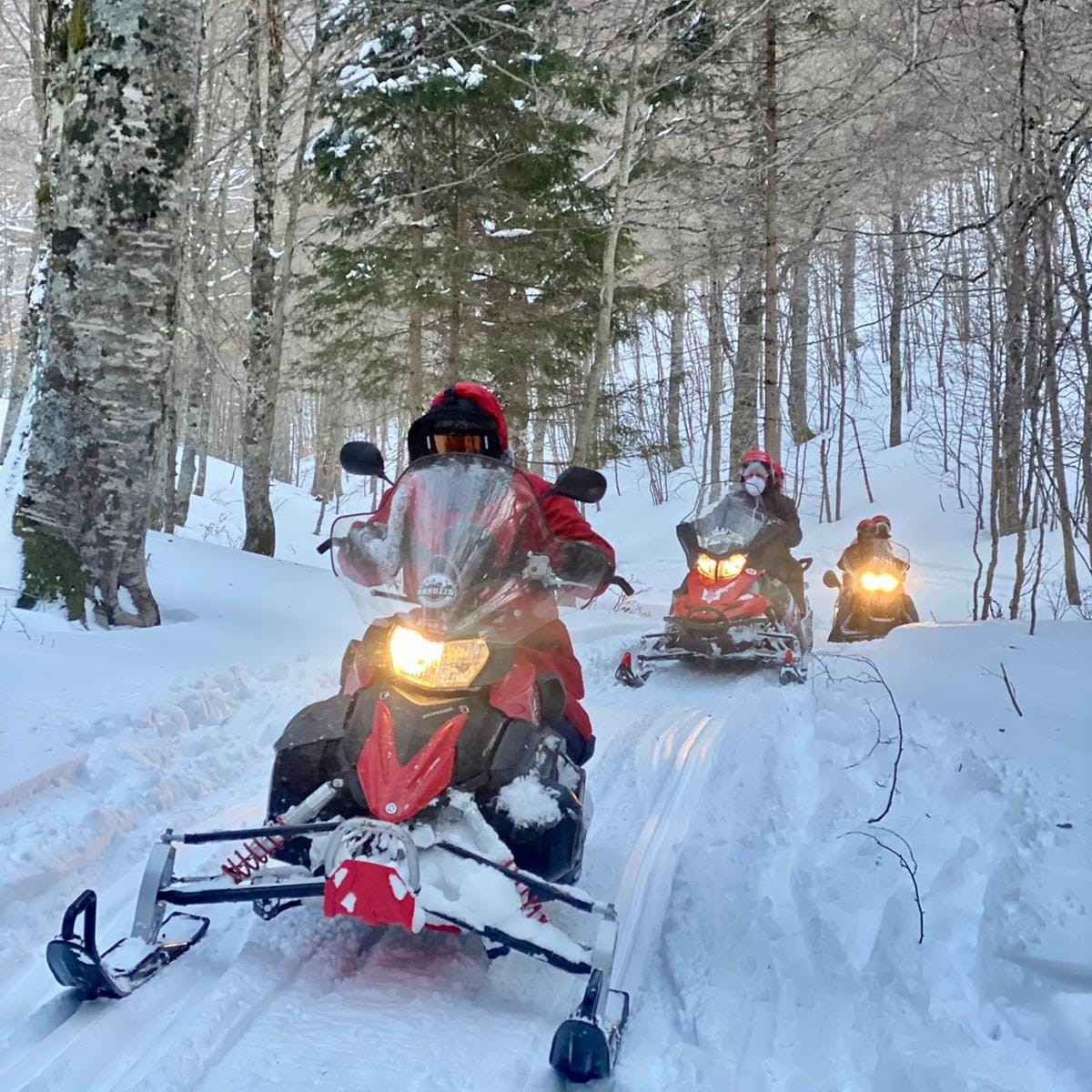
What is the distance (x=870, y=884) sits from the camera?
359 centimetres

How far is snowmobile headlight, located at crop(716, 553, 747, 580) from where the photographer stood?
321 inches

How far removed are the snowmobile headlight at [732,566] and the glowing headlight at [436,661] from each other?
207 inches

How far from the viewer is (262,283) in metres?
11.9

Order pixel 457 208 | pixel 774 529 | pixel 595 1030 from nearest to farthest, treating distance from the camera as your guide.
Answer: pixel 595 1030
pixel 774 529
pixel 457 208

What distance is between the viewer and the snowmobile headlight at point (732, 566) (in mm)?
8164

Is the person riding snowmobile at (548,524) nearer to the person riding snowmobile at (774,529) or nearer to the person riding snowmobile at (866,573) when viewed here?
the person riding snowmobile at (774,529)

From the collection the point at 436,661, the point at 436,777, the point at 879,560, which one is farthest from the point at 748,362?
the point at 436,777

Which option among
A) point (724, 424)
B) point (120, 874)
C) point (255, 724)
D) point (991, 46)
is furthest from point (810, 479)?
point (120, 874)

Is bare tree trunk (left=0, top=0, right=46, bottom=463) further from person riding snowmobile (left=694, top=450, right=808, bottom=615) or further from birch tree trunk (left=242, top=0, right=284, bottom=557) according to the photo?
person riding snowmobile (left=694, top=450, right=808, bottom=615)

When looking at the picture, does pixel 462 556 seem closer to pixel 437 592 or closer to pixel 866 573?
pixel 437 592

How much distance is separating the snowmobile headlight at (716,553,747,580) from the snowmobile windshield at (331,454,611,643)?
4676 millimetres

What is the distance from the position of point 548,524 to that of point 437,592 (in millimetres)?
708

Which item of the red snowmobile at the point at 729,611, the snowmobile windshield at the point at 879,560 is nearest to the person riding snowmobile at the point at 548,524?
the red snowmobile at the point at 729,611

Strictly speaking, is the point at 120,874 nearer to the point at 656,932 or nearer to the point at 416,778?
the point at 416,778
